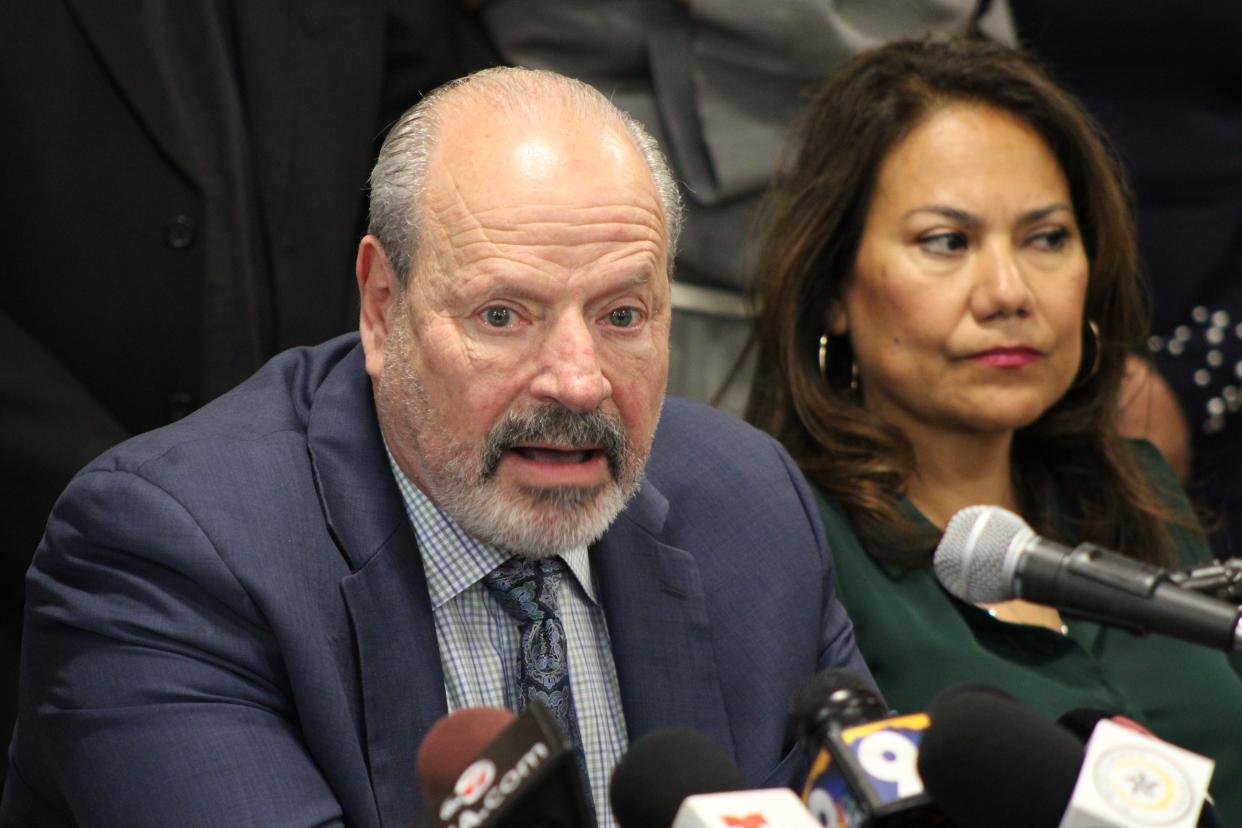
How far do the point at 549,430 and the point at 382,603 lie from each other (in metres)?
0.30

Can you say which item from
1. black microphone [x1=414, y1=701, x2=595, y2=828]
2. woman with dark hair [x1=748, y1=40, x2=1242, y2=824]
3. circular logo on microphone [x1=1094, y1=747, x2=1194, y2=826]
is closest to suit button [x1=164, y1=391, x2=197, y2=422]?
woman with dark hair [x1=748, y1=40, x2=1242, y2=824]

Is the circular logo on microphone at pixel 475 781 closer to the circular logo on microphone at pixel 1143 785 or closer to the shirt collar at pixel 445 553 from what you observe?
the circular logo on microphone at pixel 1143 785

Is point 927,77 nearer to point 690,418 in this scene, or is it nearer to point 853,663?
point 690,418

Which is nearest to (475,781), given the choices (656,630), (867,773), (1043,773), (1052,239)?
(867,773)

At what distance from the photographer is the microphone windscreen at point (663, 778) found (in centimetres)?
135

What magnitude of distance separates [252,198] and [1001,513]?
1.85 m

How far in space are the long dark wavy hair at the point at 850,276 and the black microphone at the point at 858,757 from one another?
162 cm

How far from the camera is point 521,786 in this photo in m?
1.22

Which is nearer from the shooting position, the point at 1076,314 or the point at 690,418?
the point at 690,418

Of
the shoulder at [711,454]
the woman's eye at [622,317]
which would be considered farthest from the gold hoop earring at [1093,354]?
the woman's eye at [622,317]

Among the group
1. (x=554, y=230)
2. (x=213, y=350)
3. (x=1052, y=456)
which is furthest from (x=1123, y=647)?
(x=213, y=350)

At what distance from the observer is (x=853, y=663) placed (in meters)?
2.50

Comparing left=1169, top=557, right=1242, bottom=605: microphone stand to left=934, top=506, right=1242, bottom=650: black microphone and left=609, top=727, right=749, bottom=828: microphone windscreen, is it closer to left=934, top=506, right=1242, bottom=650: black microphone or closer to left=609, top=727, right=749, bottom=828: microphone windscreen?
left=934, top=506, right=1242, bottom=650: black microphone

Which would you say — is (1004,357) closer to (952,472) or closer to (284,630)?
(952,472)
